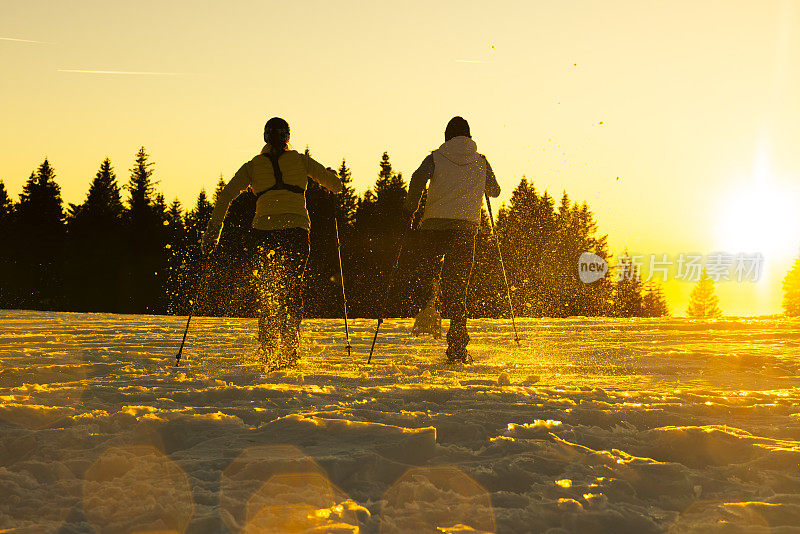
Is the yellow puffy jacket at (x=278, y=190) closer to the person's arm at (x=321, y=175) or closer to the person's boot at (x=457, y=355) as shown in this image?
the person's arm at (x=321, y=175)

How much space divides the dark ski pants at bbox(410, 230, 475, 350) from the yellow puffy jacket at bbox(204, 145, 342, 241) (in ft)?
4.57

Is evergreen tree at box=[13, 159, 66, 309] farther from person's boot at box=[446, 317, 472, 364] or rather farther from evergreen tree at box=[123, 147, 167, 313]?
person's boot at box=[446, 317, 472, 364]

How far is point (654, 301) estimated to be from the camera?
89.8 metres

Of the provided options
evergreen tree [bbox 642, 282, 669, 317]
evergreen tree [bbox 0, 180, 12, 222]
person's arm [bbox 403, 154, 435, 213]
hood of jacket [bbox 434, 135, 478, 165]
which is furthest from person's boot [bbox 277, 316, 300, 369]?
evergreen tree [bbox 642, 282, 669, 317]

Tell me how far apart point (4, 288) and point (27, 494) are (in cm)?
6089

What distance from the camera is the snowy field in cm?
253

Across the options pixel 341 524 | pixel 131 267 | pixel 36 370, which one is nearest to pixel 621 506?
pixel 341 524

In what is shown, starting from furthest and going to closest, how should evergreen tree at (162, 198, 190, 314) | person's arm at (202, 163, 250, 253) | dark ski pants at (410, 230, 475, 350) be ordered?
evergreen tree at (162, 198, 190, 314)
dark ski pants at (410, 230, 475, 350)
person's arm at (202, 163, 250, 253)

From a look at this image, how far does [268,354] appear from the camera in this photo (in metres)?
7.12

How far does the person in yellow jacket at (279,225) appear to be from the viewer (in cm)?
728

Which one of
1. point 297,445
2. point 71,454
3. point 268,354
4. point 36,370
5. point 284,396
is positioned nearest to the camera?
point 71,454

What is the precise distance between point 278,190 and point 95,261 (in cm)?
5534

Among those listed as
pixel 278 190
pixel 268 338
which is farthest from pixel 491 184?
pixel 268 338

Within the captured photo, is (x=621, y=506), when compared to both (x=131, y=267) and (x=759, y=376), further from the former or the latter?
(x=131, y=267)
